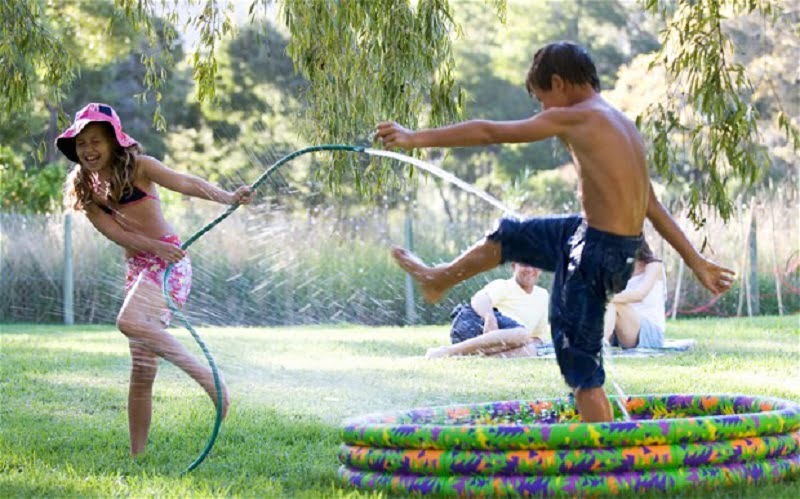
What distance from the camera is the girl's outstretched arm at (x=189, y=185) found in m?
4.70

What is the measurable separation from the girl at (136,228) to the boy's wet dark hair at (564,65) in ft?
4.90

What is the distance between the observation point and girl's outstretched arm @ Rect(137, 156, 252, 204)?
185 inches

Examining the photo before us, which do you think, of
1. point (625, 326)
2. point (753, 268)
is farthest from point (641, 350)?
point (753, 268)

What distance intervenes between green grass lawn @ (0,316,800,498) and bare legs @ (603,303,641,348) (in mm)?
503

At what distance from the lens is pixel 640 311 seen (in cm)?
959

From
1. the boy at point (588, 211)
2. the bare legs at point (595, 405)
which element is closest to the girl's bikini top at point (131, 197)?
the boy at point (588, 211)

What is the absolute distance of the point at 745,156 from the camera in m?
6.01

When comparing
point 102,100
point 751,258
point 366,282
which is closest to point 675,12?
point 366,282

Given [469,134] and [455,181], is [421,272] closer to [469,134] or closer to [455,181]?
[455,181]

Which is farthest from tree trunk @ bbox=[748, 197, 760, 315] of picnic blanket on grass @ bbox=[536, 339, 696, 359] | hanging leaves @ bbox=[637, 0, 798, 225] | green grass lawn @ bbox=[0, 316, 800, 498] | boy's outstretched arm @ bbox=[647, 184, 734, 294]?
boy's outstretched arm @ bbox=[647, 184, 734, 294]

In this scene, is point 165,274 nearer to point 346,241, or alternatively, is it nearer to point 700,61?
point 700,61

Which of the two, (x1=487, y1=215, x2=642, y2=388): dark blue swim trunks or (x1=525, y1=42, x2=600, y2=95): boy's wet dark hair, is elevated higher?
(x1=525, y1=42, x2=600, y2=95): boy's wet dark hair

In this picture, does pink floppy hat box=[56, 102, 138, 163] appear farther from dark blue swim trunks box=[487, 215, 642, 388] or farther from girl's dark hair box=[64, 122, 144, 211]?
dark blue swim trunks box=[487, 215, 642, 388]

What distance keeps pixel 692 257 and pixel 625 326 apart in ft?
16.2
